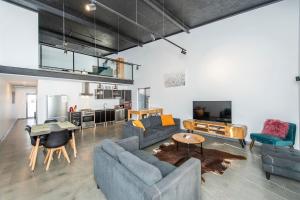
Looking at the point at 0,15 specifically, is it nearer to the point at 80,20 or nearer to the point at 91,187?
the point at 80,20

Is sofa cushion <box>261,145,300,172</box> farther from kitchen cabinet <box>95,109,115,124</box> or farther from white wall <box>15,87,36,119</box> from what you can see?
white wall <box>15,87,36,119</box>

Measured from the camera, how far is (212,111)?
506cm

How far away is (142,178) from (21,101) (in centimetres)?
1314

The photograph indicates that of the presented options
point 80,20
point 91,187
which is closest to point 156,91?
point 80,20

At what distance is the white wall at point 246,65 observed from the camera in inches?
156

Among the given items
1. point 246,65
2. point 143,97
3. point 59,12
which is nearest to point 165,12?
point 246,65

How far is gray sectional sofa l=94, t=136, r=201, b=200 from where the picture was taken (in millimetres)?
1339

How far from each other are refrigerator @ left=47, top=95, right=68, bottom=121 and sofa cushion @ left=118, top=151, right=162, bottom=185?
592 cm

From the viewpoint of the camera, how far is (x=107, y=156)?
2.05 m

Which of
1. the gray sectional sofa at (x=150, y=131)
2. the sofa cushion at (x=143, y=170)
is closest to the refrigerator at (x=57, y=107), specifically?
the gray sectional sofa at (x=150, y=131)

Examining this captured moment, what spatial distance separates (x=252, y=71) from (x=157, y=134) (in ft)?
12.6

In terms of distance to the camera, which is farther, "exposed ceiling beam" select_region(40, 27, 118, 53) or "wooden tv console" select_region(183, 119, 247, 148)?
"exposed ceiling beam" select_region(40, 27, 118, 53)

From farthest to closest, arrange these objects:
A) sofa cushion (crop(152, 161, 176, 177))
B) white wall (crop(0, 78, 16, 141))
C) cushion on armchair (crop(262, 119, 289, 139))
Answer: white wall (crop(0, 78, 16, 141)), cushion on armchair (crop(262, 119, 289, 139)), sofa cushion (crop(152, 161, 176, 177))

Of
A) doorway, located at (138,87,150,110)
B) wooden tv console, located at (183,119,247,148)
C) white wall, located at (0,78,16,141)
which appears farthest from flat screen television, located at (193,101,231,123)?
white wall, located at (0,78,16,141)
